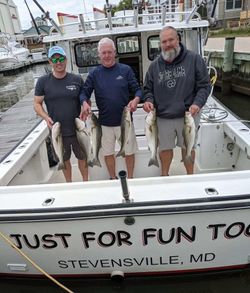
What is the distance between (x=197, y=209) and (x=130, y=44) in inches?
154

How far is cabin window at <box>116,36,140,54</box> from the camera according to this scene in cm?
541

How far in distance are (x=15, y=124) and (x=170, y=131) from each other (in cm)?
879

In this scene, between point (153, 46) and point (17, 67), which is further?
point (17, 67)

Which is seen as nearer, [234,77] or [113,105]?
[113,105]

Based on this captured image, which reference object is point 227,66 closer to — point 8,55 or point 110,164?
point 110,164

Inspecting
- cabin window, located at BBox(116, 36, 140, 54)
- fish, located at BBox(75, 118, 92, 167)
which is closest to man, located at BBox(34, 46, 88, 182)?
fish, located at BBox(75, 118, 92, 167)

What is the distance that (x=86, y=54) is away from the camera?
17.4 feet

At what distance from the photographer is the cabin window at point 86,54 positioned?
17.1ft

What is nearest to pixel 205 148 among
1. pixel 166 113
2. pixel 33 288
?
pixel 166 113

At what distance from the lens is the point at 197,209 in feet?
7.59

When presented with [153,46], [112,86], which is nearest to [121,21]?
[153,46]

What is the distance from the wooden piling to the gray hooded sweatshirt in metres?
10.5

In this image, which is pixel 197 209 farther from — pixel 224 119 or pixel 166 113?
pixel 224 119

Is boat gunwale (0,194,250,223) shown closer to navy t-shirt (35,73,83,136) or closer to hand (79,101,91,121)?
hand (79,101,91,121)
